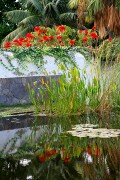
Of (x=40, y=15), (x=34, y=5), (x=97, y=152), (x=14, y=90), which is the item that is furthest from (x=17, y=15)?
(x=97, y=152)

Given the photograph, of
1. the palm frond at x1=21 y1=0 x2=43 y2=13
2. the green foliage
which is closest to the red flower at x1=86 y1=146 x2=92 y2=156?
the green foliage

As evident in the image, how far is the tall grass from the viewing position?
24.3 ft

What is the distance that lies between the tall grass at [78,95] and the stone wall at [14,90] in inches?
70.8

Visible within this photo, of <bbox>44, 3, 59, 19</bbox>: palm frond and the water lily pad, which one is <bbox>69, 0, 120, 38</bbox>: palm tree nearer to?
the water lily pad

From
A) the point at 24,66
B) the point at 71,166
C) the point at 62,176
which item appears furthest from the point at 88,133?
the point at 24,66

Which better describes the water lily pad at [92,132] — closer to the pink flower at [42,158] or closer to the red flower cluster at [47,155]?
the red flower cluster at [47,155]

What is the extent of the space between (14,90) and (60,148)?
5200 mm

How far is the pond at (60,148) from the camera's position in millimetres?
3686

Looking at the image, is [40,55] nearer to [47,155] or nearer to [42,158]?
[47,155]

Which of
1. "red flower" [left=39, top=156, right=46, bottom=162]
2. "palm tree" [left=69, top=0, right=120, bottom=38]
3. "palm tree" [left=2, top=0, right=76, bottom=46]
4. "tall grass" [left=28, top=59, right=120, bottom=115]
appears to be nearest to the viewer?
"red flower" [left=39, top=156, right=46, bottom=162]

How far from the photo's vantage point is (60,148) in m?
4.75

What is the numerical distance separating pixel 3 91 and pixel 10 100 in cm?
29

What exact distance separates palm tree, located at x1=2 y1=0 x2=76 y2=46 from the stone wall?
11.2m

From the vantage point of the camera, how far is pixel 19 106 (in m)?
9.43
